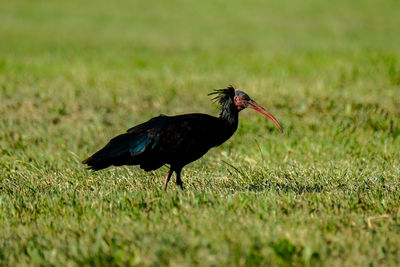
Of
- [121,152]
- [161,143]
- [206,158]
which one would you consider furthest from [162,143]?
[206,158]

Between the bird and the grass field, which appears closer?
A: the grass field

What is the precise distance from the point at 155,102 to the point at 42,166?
3.94 metres

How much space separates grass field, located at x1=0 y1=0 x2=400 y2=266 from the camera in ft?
13.7

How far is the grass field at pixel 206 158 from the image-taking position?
13.7 feet

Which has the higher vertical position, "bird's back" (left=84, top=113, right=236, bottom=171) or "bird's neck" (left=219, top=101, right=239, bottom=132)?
"bird's neck" (left=219, top=101, right=239, bottom=132)

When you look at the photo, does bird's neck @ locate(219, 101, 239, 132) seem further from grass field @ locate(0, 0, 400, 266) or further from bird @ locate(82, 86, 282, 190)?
grass field @ locate(0, 0, 400, 266)

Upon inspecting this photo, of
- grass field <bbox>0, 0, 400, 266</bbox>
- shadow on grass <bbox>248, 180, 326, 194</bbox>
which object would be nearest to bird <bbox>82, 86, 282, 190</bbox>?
grass field <bbox>0, 0, 400, 266</bbox>

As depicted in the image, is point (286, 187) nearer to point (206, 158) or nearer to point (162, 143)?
point (162, 143)

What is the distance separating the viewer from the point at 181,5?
34.0m

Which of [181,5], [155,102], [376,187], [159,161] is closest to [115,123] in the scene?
[155,102]

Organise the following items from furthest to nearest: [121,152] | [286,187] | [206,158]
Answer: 1. [206,158]
2. [286,187]
3. [121,152]

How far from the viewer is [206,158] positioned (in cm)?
827

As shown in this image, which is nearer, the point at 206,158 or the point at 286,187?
the point at 286,187

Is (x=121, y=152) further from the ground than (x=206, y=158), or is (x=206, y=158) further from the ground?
(x=121, y=152)
